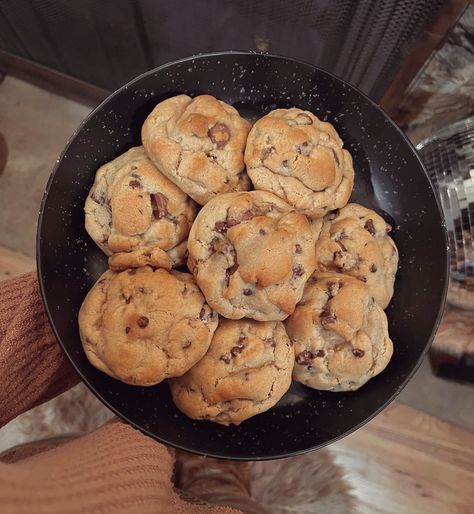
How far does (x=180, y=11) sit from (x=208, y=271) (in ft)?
2.28

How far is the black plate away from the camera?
2.64 feet

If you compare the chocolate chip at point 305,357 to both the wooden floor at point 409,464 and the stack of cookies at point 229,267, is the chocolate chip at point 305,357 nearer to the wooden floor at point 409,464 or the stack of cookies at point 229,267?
the stack of cookies at point 229,267

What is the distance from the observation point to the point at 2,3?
1296mm

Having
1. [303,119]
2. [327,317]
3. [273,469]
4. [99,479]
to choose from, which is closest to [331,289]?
[327,317]

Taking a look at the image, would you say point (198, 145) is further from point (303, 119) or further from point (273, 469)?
point (273, 469)

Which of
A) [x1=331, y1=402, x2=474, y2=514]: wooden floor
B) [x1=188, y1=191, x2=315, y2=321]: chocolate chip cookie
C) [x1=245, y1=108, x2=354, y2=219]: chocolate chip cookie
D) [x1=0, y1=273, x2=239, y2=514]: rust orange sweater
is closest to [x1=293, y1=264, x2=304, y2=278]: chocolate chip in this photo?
[x1=188, y1=191, x2=315, y2=321]: chocolate chip cookie

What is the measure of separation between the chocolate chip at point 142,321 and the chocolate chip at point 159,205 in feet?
0.53

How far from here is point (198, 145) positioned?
0.81m

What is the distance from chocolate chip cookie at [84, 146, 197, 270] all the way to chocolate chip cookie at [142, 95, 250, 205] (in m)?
0.03

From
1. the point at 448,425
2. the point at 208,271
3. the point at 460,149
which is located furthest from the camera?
the point at 448,425

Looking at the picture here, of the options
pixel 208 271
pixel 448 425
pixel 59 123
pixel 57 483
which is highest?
pixel 208 271

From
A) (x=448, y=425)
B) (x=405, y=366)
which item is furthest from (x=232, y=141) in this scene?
(x=448, y=425)

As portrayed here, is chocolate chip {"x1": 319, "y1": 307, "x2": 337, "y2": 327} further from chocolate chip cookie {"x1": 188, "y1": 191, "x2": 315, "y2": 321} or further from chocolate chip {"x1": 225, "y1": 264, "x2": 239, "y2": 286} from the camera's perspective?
chocolate chip {"x1": 225, "y1": 264, "x2": 239, "y2": 286}

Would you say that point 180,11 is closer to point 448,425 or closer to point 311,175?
point 311,175
